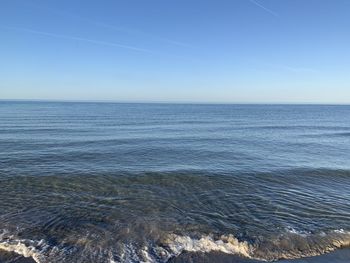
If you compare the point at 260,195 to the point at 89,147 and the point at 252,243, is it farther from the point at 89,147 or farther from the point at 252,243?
the point at 89,147

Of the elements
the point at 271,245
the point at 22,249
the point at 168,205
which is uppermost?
the point at 22,249

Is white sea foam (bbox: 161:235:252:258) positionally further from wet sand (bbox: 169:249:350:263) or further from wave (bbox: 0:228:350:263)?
wet sand (bbox: 169:249:350:263)

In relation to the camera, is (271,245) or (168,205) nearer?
(271,245)

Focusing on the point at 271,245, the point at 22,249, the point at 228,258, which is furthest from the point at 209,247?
the point at 22,249

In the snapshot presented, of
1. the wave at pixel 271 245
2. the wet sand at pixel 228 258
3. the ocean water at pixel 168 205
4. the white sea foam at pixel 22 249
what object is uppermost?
the white sea foam at pixel 22 249

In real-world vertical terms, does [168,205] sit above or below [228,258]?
below

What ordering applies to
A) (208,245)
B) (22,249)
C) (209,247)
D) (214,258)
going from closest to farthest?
1. (214,258)
2. (22,249)
3. (209,247)
4. (208,245)

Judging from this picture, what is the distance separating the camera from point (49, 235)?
33.4 ft

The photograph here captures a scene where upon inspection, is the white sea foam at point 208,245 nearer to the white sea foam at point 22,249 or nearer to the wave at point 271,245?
the wave at point 271,245

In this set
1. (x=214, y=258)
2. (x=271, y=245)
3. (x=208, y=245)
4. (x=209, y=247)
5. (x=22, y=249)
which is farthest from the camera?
(x=271, y=245)

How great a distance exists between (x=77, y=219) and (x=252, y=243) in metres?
6.91

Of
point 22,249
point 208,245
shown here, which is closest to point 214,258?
point 208,245

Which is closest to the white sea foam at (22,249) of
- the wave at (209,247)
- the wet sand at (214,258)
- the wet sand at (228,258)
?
the wave at (209,247)

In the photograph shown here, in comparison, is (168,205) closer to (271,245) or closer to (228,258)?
(228,258)
